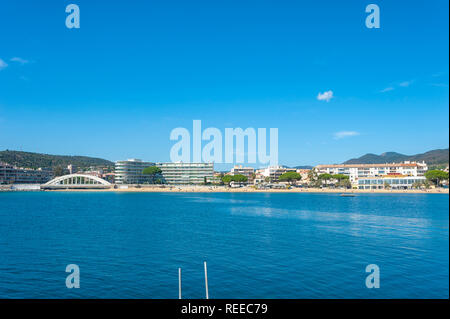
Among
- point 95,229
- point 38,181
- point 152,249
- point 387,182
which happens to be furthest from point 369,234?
point 38,181

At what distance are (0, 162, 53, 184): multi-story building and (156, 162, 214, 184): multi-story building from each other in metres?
67.8

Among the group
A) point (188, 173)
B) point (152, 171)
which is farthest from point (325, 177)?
point (152, 171)

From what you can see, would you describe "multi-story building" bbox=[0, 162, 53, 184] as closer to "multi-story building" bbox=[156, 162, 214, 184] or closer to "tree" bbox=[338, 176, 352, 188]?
"multi-story building" bbox=[156, 162, 214, 184]

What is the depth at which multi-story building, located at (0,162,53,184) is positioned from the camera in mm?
167500

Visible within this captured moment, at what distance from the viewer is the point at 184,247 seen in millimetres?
28344

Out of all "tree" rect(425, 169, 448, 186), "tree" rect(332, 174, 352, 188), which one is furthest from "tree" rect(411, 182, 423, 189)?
"tree" rect(332, 174, 352, 188)

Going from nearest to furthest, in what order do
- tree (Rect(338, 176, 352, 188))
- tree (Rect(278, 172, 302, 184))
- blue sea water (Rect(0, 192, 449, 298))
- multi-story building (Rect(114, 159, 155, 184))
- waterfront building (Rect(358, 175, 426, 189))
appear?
blue sea water (Rect(0, 192, 449, 298))
waterfront building (Rect(358, 175, 426, 189))
tree (Rect(338, 176, 352, 188))
tree (Rect(278, 172, 302, 184))
multi-story building (Rect(114, 159, 155, 184))

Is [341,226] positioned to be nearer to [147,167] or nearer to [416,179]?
[416,179]

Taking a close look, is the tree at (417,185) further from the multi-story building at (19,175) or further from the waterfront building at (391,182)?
the multi-story building at (19,175)

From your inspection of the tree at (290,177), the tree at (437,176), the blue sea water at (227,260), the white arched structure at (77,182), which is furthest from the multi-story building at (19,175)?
the tree at (437,176)

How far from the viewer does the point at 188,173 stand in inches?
7785

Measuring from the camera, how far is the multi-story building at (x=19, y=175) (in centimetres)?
16750

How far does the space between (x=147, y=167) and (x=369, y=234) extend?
171 meters
